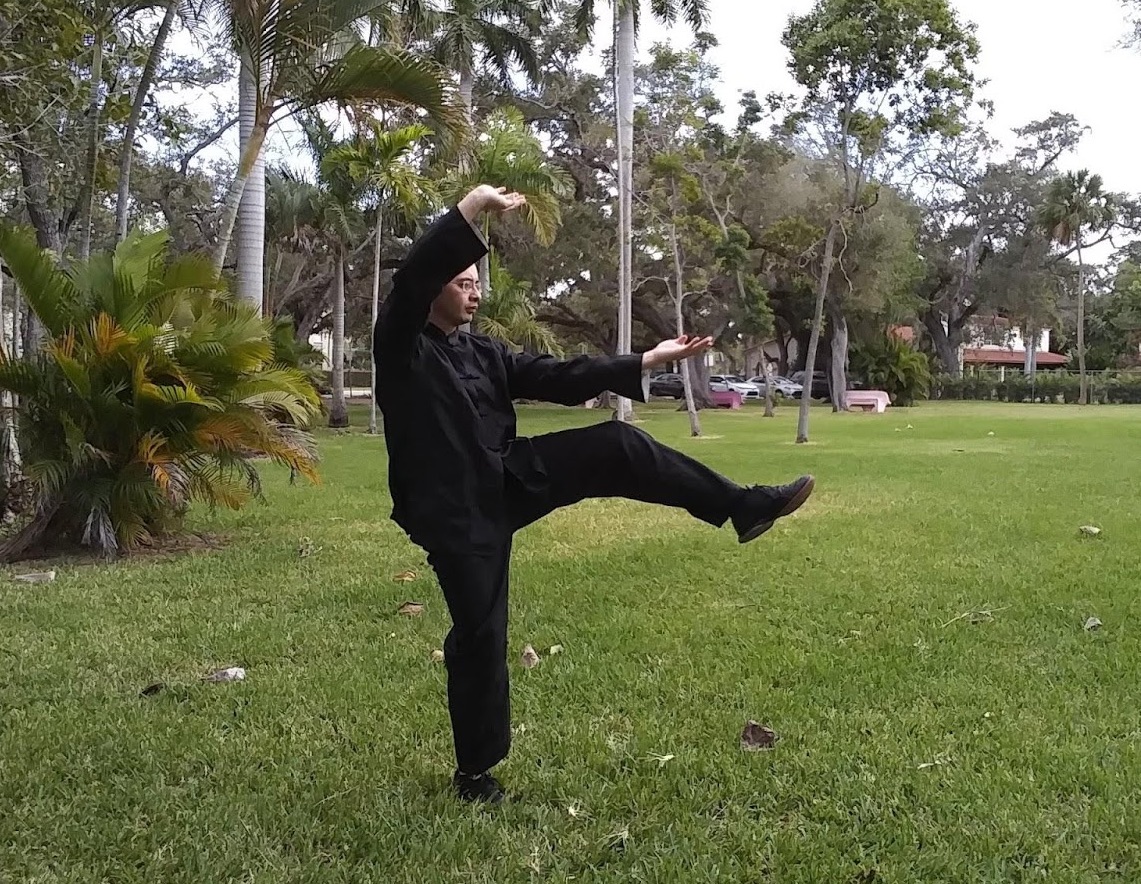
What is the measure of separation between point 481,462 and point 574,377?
393mm

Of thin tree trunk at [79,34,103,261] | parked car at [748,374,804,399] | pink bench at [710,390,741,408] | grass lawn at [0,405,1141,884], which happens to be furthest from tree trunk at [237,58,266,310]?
parked car at [748,374,804,399]

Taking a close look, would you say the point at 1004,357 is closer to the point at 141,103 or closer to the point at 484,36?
the point at 484,36

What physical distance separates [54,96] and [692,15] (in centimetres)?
1477

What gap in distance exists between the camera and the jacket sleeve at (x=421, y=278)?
2.59 metres

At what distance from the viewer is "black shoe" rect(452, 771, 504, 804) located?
302cm

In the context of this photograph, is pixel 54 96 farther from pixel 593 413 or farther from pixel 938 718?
pixel 593 413

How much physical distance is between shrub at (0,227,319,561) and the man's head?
4434 millimetres

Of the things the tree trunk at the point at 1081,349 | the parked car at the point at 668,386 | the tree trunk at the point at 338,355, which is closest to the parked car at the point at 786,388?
the parked car at the point at 668,386

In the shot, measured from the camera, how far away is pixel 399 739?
11.7 feet

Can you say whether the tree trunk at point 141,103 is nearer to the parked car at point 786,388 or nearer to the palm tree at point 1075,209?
the parked car at point 786,388

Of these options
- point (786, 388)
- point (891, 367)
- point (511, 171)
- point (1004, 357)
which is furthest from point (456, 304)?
point (1004, 357)

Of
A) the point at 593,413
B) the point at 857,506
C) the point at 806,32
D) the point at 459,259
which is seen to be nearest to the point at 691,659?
the point at 459,259

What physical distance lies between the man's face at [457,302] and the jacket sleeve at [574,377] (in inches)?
8.3

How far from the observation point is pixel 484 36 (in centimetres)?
2223
